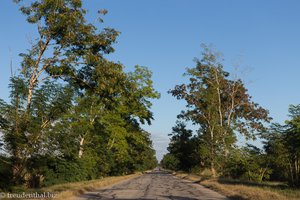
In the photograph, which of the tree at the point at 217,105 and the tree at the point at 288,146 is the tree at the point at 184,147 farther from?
the tree at the point at 288,146

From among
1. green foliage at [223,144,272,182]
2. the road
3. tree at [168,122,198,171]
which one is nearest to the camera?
the road

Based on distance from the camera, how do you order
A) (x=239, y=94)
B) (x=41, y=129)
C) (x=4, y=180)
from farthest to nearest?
→ (x=239, y=94), (x=41, y=129), (x=4, y=180)

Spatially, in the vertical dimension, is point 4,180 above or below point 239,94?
below

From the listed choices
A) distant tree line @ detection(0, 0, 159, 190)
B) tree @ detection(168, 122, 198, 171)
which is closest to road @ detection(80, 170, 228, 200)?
distant tree line @ detection(0, 0, 159, 190)

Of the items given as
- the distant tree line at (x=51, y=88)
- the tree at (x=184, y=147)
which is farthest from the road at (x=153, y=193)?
the tree at (x=184, y=147)

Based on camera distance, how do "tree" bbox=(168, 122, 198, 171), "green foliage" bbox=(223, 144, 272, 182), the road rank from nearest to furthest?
the road
"green foliage" bbox=(223, 144, 272, 182)
"tree" bbox=(168, 122, 198, 171)

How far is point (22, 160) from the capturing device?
2078 cm

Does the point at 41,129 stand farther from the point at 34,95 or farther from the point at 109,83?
the point at 109,83

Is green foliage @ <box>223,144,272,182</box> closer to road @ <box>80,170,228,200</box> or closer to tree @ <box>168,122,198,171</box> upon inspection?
road @ <box>80,170,228,200</box>

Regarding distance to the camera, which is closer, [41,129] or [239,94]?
[41,129]

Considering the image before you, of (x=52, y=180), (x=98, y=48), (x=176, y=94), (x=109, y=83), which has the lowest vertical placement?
(x=52, y=180)

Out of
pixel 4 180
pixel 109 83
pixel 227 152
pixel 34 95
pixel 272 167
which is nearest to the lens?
pixel 4 180

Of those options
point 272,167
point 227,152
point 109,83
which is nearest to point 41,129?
point 109,83

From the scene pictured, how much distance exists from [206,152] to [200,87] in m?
9.17
